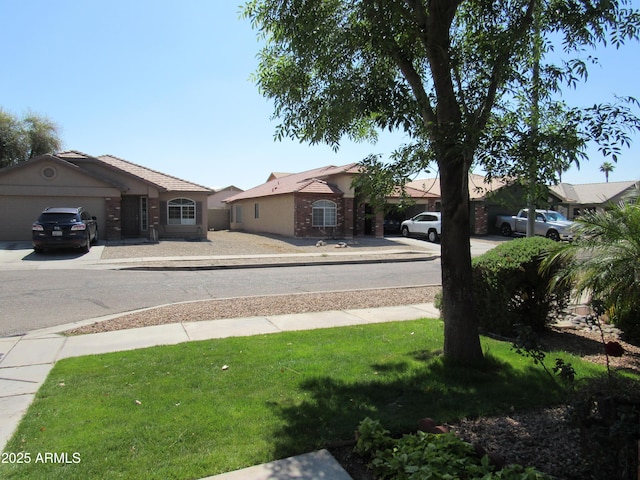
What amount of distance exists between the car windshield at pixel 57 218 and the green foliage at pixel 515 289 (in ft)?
56.3

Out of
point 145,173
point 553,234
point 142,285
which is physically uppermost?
point 145,173

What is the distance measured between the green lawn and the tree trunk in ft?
0.95

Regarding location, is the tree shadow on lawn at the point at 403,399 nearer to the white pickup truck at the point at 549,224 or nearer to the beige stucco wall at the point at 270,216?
the white pickup truck at the point at 549,224

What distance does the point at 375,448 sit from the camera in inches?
131

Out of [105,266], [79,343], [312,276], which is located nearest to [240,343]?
[79,343]

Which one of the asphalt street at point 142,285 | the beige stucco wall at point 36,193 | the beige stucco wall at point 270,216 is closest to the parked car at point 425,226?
the beige stucco wall at point 270,216

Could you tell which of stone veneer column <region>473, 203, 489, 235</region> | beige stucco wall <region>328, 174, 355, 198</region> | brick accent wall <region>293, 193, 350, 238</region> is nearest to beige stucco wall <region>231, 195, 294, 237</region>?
brick accent wall <region>293, 193, 350, 238</region>

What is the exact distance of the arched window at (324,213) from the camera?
27875mm

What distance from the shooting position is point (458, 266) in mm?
5008

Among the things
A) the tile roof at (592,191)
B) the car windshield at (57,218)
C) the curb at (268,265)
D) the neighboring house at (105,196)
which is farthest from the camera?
the tile roof at (592,191)

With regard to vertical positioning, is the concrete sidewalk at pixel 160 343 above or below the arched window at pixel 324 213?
below

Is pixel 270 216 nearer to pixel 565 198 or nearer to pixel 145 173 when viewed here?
pixel 145 173

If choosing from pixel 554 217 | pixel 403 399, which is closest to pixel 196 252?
pixel 403 399

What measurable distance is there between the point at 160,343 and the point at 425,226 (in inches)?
972
